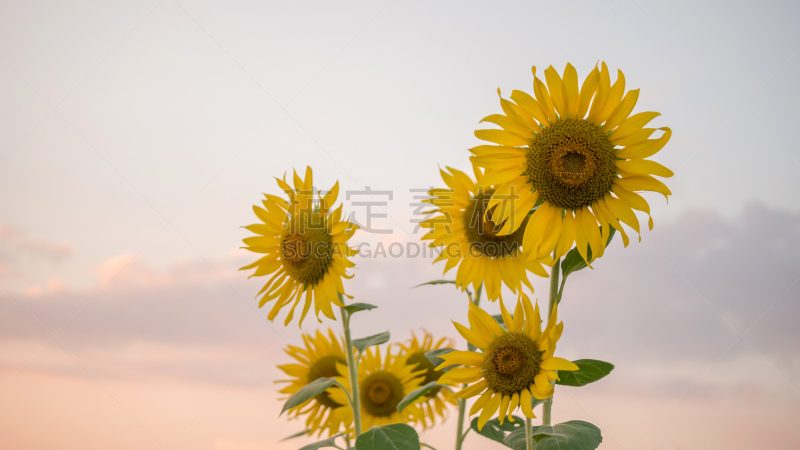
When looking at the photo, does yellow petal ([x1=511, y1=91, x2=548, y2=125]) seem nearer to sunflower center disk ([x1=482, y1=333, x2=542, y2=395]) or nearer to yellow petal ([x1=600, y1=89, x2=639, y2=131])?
yellow petal ([x1=600, y1=89, x2=639, y2=131])

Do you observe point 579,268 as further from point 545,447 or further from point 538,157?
point 545,447

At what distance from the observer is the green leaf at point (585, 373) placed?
6.50ft

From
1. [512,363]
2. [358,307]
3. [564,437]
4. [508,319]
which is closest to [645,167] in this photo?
[508,319]

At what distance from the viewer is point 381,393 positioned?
3.68m

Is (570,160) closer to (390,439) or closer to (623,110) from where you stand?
(623,110)

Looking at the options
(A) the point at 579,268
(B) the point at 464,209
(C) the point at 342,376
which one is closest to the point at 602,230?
(A) the point at 579,268

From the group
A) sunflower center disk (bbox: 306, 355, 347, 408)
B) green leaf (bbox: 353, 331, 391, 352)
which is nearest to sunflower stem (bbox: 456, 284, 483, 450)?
green leaf (bbox: 353, 331, 391, 352)

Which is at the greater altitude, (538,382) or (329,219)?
(329,219)

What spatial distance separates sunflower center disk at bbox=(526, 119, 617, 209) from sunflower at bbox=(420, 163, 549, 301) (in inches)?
28.8

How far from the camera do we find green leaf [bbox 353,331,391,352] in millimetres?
2848

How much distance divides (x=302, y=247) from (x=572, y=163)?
50.2 inches

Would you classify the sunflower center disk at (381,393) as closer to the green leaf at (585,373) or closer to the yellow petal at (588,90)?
the green leaf at (585,373)

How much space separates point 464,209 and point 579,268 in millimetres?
1075

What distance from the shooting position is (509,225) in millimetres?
2242
